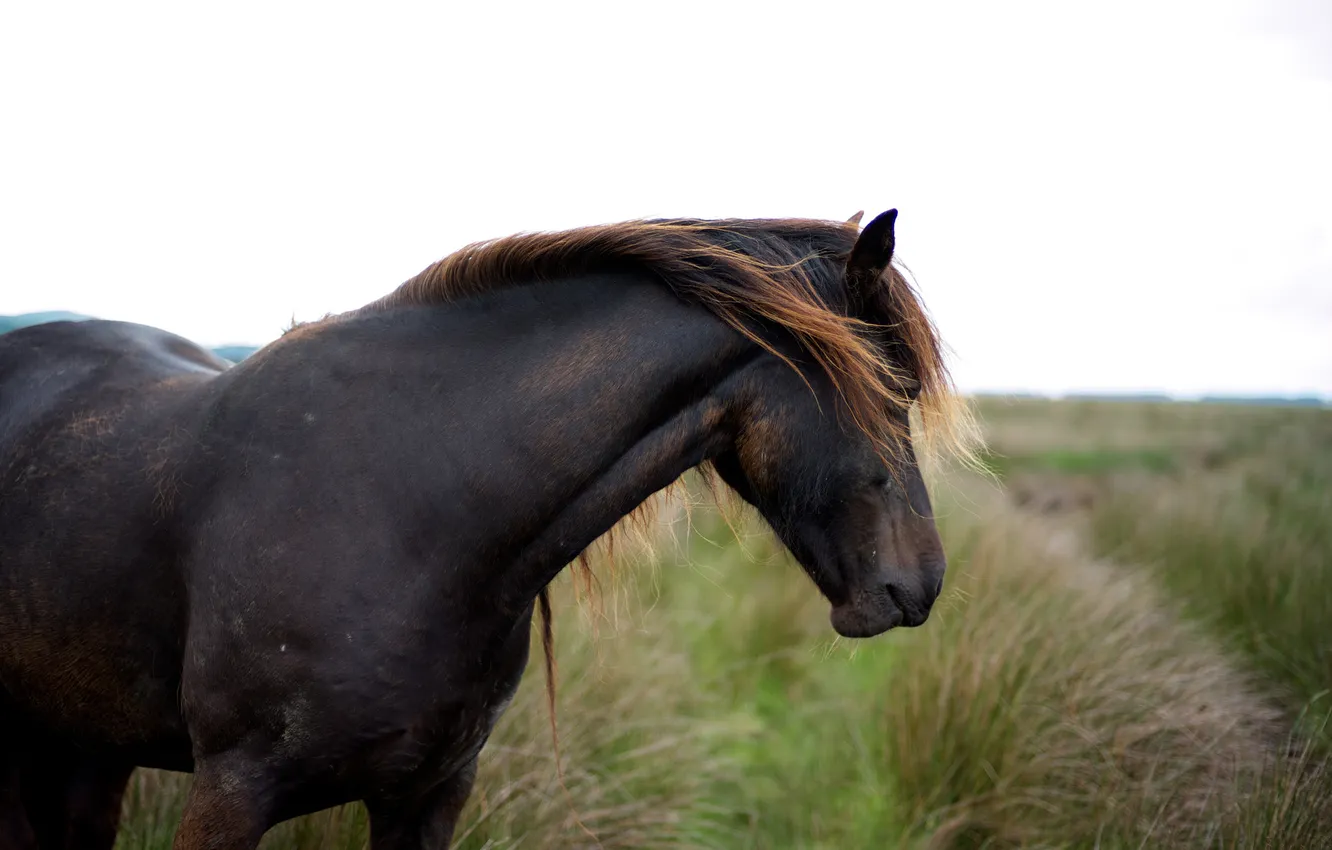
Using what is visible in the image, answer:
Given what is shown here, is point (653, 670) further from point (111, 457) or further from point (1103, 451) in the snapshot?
point (1103, 451)

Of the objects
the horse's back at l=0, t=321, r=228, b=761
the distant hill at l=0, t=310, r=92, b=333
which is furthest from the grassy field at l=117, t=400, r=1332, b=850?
the distant hill at l=0, t=310, r=92, b=333

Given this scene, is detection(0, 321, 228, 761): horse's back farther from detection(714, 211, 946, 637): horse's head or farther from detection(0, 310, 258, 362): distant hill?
detection(714, 211, 946, 637): horse's head

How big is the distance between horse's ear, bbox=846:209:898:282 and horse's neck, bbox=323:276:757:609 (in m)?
0.31

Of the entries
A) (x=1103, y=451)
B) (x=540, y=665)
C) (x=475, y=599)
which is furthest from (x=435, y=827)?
(x=1103, y=451)

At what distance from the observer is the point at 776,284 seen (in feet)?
6.87

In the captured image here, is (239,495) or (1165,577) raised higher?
(239,495)

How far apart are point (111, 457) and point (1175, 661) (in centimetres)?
483

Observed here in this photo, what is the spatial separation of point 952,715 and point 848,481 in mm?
2658

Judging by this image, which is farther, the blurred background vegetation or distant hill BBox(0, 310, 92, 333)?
the blurred background vegetation

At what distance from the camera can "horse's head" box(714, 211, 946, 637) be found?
2.07 m

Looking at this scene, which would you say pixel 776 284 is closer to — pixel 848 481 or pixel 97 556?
pixel 848 481

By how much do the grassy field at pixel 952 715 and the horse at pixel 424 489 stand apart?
0.56 metres

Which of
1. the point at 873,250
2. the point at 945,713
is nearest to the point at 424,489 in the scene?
the point at 873,250

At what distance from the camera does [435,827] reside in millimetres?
2303
